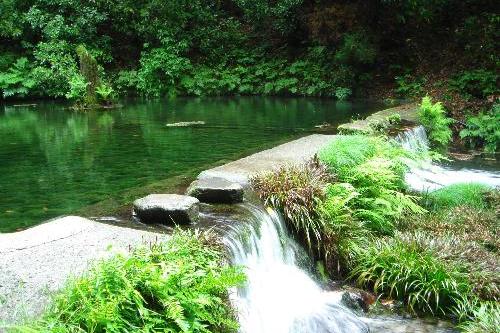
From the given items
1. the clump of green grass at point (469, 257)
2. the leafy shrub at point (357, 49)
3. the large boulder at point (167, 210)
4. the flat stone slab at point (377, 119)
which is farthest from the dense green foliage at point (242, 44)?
the large boulder at point (167, 210)

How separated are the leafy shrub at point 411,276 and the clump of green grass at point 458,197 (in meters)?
2.59

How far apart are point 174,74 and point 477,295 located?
1972 centimetres

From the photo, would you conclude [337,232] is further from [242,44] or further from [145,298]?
[242,44]

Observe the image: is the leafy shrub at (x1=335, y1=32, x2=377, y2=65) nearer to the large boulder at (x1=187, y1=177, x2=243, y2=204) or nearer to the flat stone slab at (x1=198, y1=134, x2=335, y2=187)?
the flat stone slab at (x1=198, y1=134, x2=335, y2=187)

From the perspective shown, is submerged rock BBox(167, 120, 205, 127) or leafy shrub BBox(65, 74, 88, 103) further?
leafy shrub BBox(65, 74, 88, 103)

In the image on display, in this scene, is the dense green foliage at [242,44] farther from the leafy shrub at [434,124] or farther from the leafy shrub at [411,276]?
the leafy shrub at [411,276]

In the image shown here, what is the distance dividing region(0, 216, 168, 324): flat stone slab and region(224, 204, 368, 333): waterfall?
943mm

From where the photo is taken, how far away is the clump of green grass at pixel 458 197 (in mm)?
9016

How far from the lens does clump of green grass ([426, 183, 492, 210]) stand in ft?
29.6

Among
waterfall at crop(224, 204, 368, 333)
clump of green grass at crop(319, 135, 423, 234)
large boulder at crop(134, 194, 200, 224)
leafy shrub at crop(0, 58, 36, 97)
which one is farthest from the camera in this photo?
leafy shrub at crop(0, 58, 36, 97)

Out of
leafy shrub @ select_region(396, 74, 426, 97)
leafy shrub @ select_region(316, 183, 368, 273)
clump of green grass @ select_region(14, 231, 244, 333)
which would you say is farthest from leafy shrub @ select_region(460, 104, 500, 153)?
clump of green grass @ select_region(14, 231, 244, 333)

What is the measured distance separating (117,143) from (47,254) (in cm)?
745

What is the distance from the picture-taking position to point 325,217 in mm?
6848

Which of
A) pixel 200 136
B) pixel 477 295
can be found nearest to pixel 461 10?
pixel 200 136
